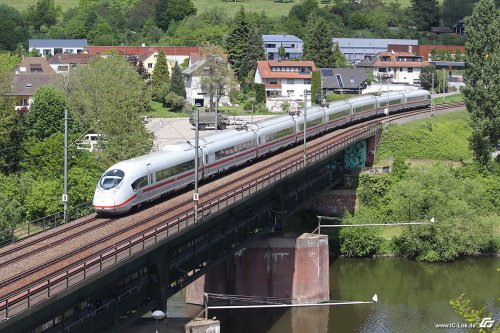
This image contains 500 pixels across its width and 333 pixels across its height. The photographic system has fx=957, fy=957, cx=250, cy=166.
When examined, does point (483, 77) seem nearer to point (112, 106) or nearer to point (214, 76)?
point (112, 106)

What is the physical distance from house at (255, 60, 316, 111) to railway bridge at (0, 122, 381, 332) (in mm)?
81046

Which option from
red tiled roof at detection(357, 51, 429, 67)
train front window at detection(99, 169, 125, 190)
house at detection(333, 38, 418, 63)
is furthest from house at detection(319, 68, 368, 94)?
train front window at detection(99, 169, 125, 190)

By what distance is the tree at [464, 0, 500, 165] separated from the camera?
8950cm

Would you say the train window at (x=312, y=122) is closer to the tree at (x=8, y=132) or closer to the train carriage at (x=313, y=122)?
the train carriage at (x=313, y=122)

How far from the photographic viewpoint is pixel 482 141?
90500 millimetres

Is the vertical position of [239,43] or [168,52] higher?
[239,43]

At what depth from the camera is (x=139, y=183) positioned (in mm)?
52188

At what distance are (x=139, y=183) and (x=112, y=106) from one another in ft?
110

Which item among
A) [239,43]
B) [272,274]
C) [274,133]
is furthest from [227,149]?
[239,43]

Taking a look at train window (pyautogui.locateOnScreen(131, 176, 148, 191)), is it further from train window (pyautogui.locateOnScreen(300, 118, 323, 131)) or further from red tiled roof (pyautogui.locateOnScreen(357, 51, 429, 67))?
red tiled roof (pyautogui.locateOnScreen(357, 51, 429, 67))

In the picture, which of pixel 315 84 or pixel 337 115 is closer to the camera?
pixel 337 115

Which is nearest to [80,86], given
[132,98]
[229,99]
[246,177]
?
[132,98]

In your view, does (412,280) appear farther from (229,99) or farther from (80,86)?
(229,99)

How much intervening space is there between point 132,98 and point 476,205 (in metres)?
33.1
